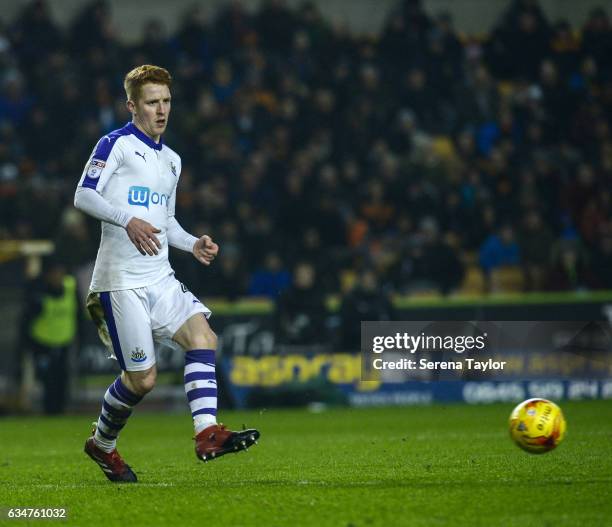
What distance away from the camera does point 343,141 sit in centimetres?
1897

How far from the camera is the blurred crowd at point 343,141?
55.8ft

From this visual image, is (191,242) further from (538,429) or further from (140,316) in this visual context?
(538,429)

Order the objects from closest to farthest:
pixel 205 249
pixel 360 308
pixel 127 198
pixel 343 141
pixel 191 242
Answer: pixel 127 198 → pixel 205 249 → pixel 191 242 → pixel 360 308 → pixel 343 141

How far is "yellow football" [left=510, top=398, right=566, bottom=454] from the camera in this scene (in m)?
7.36

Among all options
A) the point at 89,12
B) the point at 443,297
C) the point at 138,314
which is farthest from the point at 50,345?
the point at 138,314

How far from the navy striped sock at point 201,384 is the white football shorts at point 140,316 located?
0.22 metres

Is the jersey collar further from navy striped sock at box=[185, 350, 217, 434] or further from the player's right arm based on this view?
navy striped sock at box=[185, 350, 217, 434]

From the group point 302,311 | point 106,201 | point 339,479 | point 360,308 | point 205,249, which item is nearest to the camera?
point 106,201

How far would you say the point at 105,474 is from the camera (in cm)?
762

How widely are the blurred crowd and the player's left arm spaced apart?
316 inches

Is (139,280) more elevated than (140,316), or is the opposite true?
(139,280)

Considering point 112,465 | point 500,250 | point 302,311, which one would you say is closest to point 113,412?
point 112,465

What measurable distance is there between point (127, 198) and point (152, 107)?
573 millimetres

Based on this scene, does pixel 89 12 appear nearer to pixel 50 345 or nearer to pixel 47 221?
pixel 47 221
